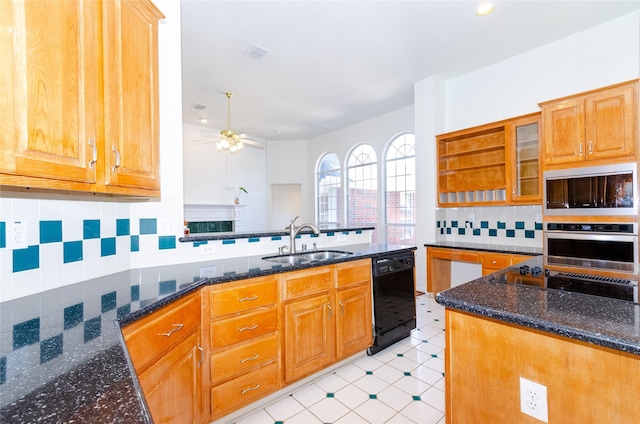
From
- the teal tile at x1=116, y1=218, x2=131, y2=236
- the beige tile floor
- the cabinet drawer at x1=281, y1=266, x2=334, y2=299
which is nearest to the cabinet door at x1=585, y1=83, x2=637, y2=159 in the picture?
the beige tile floor

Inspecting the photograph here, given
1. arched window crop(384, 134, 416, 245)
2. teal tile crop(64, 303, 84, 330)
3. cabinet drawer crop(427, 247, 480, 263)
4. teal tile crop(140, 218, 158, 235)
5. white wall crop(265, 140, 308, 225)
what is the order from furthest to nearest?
white wall crop(265, 140, 308, 225), arched window crop(384, 134, 416, 245), cabinet drawer crop(427, 247, 480, 263), teal tile crop(140, 218, 158, 235), teal tile crop(64, 303, 84, 330)

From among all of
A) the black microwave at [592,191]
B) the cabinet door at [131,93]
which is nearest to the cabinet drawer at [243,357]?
the cabinet door at [131,93]

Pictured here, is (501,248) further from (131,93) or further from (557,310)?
(131,93)

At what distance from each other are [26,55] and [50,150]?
32cm

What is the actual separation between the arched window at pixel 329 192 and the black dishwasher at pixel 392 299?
158 inches

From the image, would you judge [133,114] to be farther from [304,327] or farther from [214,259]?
[304,327]

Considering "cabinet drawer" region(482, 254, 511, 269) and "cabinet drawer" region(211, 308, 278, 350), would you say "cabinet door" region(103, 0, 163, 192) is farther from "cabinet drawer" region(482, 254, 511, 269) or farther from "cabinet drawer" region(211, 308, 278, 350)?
"cabinet drawer" region(482, 254, 511, 269)

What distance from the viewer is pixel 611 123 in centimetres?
260

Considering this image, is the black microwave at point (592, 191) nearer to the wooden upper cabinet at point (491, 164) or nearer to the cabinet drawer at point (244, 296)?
the wooden upper cabinet at point (491, 164)

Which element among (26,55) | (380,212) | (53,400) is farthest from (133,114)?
(380,212)

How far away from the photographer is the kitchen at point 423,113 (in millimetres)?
1478

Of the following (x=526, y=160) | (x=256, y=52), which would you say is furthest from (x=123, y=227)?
(x=526, y=160)

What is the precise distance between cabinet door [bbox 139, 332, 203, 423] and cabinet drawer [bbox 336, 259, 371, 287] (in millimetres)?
1122

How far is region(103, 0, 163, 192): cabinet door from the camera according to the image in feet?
4.41
